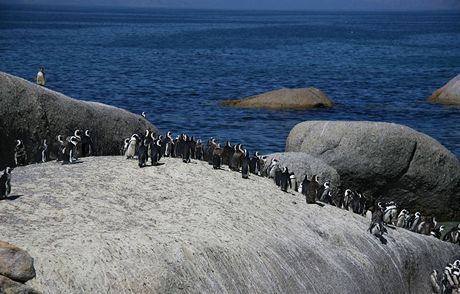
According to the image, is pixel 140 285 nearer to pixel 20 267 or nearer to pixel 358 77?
pixel 20 267

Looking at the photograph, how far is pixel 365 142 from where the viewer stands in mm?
26656

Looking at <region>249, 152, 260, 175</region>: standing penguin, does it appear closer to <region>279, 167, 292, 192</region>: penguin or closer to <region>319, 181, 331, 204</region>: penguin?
<region>279, 167, 292, 192</region>: penguin

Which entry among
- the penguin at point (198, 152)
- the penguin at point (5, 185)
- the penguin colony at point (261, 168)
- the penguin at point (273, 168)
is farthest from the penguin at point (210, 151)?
the penguin at point (5, 185)

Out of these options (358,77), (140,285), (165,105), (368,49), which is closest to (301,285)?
(140,285)

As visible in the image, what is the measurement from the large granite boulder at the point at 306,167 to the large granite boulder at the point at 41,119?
4436 millimetres

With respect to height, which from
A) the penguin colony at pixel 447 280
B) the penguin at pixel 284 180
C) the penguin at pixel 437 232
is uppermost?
the penguin at pixel 284 180

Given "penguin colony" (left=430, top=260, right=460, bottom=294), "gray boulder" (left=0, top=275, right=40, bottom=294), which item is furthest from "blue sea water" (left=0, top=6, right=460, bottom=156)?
"gray boulder" (left=0, top=275, right=40, bottom=294)

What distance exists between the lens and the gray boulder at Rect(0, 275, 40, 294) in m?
13.3

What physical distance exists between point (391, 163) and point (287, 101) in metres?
20.7

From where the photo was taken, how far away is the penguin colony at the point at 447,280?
1997 cm

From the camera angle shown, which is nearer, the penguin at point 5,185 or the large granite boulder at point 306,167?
the penguin at point 5,185

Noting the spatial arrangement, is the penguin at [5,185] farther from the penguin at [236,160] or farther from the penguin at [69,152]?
the penguin at [236,160]

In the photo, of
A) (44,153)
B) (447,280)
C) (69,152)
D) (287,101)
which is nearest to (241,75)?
(287,101)

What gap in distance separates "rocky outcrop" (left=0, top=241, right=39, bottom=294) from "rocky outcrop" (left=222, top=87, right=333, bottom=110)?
110 feet
